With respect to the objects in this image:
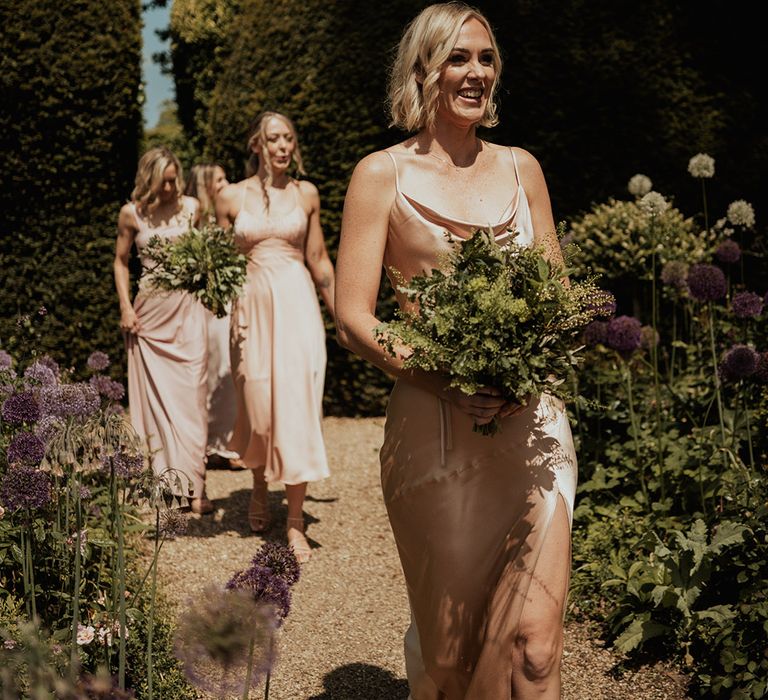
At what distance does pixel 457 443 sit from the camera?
2844 millimetres

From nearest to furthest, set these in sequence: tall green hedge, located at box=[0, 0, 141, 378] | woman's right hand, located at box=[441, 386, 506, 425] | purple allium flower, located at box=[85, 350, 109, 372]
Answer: woman's right hand, located at box=[441, 386, 506, 425] → purple allium flower, located at box=[85, 350, 109, 372] → tall green hedge, located at box=[0, 0, 141, 378]

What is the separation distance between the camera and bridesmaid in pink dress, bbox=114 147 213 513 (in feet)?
22.7

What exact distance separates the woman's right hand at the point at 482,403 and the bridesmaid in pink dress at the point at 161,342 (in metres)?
4.53

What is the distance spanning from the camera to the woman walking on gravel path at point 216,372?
7.99m

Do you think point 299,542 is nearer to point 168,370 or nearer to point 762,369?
point 168,370

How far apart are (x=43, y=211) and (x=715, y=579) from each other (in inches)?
294

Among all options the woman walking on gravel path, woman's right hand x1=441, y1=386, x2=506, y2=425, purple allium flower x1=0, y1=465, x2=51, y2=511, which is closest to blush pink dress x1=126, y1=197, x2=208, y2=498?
the woman walking on gravel path

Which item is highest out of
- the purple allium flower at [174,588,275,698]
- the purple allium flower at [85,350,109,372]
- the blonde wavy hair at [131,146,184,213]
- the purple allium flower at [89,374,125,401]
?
the blonde wavy hair at [131,146,184,213]

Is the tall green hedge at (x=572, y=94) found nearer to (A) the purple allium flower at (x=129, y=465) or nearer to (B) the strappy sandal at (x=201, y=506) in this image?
(B) the strappy sandal at (x=201, y=506)

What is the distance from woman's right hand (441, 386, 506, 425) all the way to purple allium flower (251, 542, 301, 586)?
1.93ft

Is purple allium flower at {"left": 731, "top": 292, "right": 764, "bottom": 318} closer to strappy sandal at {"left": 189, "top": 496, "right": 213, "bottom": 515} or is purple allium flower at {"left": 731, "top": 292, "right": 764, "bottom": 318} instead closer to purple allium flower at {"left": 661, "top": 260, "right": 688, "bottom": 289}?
purple allium flower at {"left": 661, "top": 260, "right": 688, "bottom": 289}

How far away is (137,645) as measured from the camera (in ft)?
11.9

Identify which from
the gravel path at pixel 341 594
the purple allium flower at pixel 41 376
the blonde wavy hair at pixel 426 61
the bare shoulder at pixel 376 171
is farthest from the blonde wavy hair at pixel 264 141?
the bare shoulder at pixel 376 171

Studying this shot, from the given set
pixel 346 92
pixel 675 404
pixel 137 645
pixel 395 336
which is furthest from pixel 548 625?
pixel 346 92
